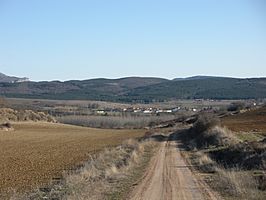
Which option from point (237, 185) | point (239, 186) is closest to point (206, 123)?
point (237, 185)

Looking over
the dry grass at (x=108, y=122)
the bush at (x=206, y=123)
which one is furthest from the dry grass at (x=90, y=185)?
the dry grass at (x=108, y=122)

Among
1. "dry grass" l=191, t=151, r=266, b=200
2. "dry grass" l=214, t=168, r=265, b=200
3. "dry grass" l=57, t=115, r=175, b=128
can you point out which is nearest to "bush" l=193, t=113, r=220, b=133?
"dry grass" l=191, t=151, r=266, b=200

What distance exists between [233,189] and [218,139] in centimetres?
3011

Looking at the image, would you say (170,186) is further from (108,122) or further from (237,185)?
(108,122)

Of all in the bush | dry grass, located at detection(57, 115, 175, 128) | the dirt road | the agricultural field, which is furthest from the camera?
dry grass, located at detection(57, 115, 175, 128)

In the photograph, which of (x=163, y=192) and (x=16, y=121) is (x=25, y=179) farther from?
(x=16, y=121)

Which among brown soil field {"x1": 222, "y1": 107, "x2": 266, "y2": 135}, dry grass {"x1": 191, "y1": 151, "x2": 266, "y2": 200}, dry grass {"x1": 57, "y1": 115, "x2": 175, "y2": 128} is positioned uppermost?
dry grass {"x1": 191, "y1": 151, "x2": 266, "y2": 200}

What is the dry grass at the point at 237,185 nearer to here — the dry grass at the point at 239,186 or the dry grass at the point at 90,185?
the dry grass at the point at 239,186

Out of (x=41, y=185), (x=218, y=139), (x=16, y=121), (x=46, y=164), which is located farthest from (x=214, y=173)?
(x=16, y=121)

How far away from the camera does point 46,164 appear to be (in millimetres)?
39781

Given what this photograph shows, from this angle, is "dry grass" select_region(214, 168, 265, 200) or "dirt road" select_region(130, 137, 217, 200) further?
"dirt road" select_region(130, 137, 217, 200)

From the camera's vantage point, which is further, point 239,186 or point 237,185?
point 237,185

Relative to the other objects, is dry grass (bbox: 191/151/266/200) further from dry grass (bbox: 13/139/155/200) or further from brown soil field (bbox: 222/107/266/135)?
brown soil field (bbox: 222/107/266/135)

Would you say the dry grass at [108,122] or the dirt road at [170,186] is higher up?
the dirt road at [170,186]
